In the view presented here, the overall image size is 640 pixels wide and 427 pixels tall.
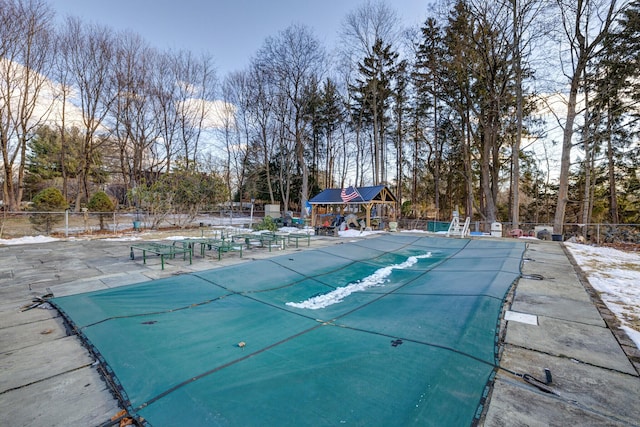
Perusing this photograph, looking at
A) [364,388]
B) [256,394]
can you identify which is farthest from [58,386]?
[364,388]

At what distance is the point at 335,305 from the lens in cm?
451

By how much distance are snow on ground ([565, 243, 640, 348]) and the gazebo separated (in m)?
8.97

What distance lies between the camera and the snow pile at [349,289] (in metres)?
4.62

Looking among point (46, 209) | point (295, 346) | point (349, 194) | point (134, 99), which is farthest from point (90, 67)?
point (295, 346)

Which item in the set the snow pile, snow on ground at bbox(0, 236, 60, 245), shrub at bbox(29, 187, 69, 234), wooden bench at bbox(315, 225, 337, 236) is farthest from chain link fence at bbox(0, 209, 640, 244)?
the snow pile

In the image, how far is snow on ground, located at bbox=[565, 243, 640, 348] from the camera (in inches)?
151

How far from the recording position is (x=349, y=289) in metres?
5.51

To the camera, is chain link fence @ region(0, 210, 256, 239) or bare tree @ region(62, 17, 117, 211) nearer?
chain link fence @ region(0, 210, 256, 239)

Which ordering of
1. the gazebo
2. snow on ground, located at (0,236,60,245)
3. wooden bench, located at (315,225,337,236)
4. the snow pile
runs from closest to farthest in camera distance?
the snow pile, snow on ground, located at (0,236,60,245), wooden bench, located at (315,225,337,236), the gazebo

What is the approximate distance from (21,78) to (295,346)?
21.1m

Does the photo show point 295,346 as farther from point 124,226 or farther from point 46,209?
point 124,226

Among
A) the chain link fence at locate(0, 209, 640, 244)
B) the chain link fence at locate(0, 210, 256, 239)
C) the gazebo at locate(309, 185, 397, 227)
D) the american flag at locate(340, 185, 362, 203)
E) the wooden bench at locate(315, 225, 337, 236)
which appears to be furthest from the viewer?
the american flag at locate(340, 185, 362, 203)

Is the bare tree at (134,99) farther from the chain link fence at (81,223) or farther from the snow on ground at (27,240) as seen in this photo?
the snow on ground at (27,240)

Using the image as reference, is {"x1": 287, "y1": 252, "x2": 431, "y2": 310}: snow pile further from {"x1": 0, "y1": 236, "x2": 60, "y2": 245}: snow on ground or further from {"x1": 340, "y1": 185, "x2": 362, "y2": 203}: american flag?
{"x1": 0, "y1": 236, "x2": 60, "y2": 245}: snow on ground
